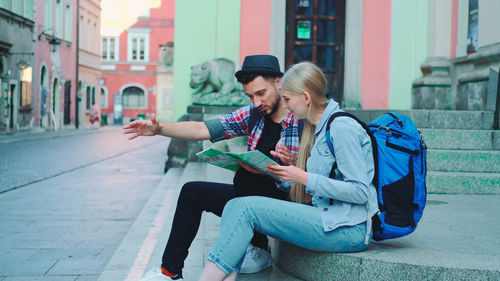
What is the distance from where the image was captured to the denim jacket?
2.66m

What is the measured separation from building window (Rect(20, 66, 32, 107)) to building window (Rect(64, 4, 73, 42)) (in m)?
7.68

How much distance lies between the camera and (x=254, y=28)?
11.4m

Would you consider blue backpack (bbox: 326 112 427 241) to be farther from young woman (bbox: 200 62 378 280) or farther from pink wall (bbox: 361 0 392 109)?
pink wall (bbox: 361 0 392 109)

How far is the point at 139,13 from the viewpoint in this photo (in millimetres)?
51969

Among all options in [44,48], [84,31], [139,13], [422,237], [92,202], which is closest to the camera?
[422,237]

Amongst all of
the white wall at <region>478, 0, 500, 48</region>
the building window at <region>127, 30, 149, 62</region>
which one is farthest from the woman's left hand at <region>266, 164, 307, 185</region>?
the building window at <region>127, 30, 149, 62</region>

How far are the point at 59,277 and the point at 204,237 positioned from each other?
102 cm

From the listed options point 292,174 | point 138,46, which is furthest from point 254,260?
point 138,46

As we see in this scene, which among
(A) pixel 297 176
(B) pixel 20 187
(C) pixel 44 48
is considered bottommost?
(B) pixel 20 187

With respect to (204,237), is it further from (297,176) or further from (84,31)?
(84,31)

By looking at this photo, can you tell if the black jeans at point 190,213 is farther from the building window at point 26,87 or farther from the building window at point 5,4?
the building window at point 26,87

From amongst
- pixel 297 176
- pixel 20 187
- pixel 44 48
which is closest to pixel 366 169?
pixel 297 176

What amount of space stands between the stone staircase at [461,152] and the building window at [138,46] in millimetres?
46417

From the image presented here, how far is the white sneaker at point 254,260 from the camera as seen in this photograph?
3275 millimetres
